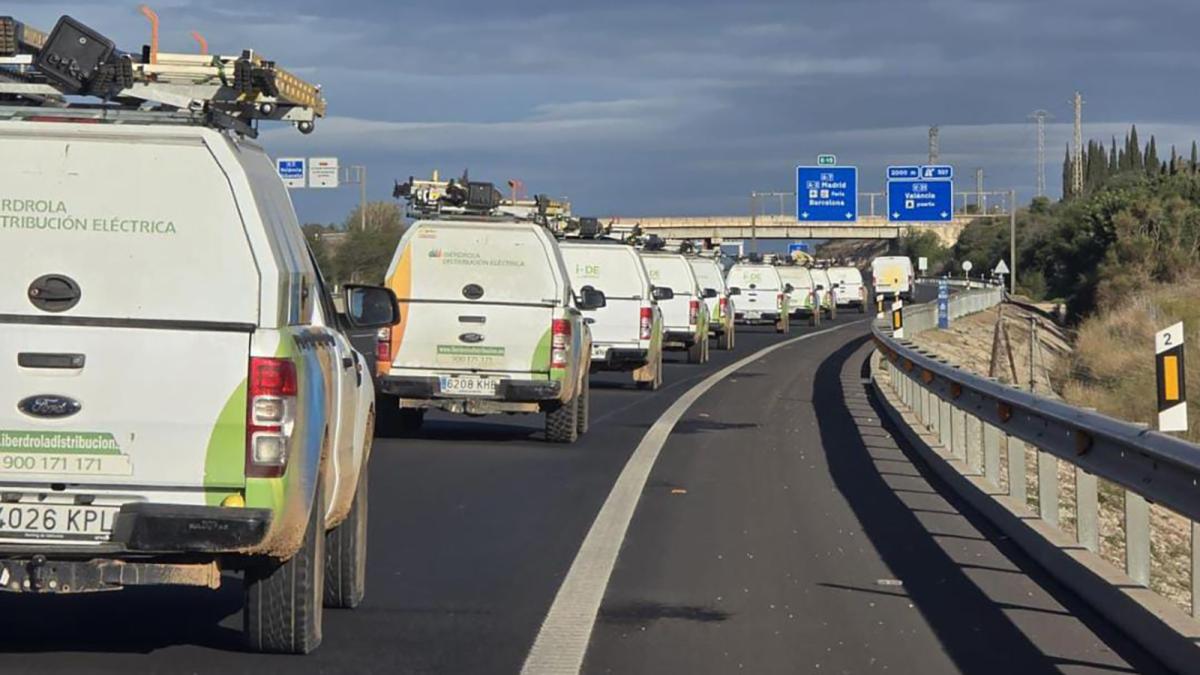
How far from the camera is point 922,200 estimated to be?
75.2m

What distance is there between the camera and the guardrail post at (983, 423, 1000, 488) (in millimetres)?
13195

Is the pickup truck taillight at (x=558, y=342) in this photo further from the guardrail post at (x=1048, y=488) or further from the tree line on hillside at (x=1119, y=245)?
the tree line on hillside at (x=1119, y=245)

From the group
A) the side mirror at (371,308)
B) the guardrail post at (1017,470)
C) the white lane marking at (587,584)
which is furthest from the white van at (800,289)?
the side mirror at (371,308)

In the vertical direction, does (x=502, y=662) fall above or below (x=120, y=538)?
below

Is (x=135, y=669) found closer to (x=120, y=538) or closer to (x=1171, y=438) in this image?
(x=120, y=538)

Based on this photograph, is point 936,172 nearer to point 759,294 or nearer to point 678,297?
point 759,294

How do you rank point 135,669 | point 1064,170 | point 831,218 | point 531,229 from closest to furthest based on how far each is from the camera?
point 135,669 → point 531,229 → point 831,218 → point 1064,170

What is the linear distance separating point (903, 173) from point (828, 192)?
342 cm

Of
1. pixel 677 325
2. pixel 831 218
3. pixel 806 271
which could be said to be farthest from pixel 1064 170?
pixel 677 325

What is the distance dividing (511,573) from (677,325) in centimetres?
2336

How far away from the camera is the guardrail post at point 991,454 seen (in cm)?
1320

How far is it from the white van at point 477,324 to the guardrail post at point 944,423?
3.46m

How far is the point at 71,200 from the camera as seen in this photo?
673 centimetres

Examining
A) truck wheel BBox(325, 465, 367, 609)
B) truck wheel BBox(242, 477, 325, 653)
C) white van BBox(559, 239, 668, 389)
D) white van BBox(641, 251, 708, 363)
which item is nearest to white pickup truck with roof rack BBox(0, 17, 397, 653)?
truck wheel BBox(242, 477, 325, 653)
